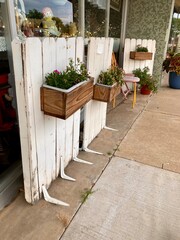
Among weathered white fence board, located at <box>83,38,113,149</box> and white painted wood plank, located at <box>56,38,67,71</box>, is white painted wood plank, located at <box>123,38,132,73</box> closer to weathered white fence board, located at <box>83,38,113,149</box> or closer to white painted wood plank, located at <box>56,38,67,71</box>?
weathered white fence board, located at <box>83,38,113,149</box>

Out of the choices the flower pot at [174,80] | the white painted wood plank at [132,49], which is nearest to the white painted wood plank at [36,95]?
the white painted wood plank at [132,49]

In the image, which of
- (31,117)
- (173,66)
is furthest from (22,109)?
(173,66)

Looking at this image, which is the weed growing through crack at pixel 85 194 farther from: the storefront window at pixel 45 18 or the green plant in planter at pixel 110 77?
the storefront window at pixel 45 18

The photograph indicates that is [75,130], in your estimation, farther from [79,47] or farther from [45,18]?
[45,18]

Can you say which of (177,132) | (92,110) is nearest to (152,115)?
(177,132)

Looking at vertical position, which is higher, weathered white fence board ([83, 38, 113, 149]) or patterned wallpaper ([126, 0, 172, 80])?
patterned wallpaper ([126, 0, 172, 80])

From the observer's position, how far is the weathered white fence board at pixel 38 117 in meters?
1.13

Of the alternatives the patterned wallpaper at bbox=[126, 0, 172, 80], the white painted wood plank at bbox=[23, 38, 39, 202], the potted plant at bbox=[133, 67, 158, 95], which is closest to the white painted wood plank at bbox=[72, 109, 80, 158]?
the white painted wood plank at bbox=[23, 38, 39, 202]

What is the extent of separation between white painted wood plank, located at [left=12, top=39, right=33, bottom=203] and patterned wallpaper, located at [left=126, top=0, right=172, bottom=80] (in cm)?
372

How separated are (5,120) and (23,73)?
2.56 feet

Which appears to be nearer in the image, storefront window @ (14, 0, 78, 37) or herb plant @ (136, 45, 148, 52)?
storefront window @ (14, 0, 78, 37)

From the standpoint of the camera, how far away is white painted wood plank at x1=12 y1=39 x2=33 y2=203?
42.1 inches

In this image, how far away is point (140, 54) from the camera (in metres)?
3.74

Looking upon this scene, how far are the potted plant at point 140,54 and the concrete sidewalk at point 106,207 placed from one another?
7.42ft
